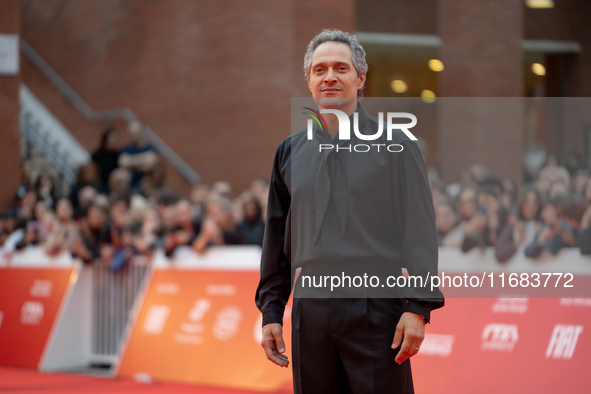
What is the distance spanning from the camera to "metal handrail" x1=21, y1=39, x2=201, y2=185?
1538 centimetres

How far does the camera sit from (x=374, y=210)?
2717 millimetres

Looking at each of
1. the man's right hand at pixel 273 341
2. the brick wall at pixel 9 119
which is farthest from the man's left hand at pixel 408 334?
the brick wall at pixel 9 119

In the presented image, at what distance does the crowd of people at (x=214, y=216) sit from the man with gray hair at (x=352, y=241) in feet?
11.3

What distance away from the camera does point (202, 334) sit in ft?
24.4

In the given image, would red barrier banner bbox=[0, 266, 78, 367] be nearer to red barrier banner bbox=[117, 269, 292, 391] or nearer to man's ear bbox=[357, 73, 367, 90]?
red barrier banner bbox=[117, 269, 292, 391]

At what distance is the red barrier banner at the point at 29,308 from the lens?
28.6 feet

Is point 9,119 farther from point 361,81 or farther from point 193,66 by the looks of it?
point 361,81

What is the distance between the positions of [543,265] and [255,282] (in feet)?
9.07

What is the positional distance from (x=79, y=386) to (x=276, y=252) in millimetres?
5182

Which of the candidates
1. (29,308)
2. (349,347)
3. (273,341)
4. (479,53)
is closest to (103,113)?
(479,53)

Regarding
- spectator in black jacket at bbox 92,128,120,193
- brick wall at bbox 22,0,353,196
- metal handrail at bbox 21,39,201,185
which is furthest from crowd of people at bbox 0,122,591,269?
metal handrail at bbox 21,39,201,185

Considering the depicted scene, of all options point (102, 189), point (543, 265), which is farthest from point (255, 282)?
point (102, 189)

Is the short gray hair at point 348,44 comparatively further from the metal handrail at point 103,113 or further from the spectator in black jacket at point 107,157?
the metal handrail at point 103,113

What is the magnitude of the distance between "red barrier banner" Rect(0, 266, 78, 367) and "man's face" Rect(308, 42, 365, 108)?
21.6ft
